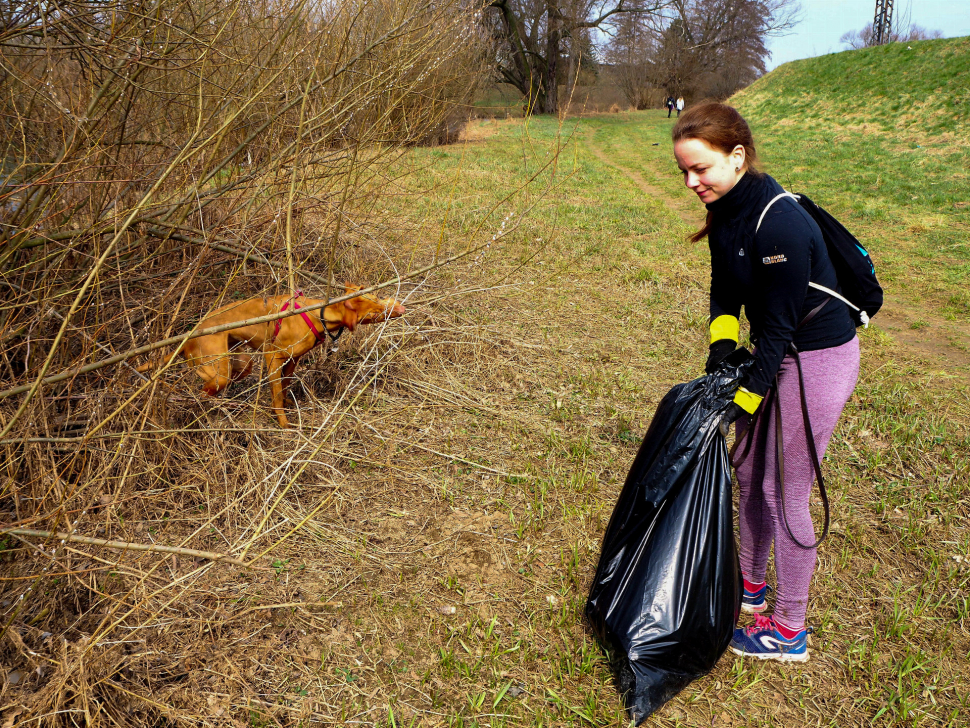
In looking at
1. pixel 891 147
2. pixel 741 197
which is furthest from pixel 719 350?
pixel 891 147

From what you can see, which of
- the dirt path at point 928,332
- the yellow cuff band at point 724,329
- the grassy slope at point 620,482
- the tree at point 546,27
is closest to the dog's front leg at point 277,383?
the grassy slope at point 620,482

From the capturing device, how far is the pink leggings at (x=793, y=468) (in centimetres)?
222

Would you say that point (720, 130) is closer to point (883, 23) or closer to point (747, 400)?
point (747, 400)

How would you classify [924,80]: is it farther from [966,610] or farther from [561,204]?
[966,610]

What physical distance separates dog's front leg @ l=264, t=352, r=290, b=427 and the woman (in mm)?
2462

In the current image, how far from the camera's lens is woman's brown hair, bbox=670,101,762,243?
2156 millimetres

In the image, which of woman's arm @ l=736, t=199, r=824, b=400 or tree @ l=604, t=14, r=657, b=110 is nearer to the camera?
woman's arm @ l=736, t=199, r=824, b=400

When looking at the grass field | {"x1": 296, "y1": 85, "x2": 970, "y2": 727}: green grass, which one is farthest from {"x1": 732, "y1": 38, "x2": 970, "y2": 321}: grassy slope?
the grass field

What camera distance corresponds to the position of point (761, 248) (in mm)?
2115

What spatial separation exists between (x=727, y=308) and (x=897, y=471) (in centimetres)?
207

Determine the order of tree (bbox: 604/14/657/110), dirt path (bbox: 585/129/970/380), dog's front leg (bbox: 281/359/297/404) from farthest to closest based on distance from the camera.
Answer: tree (bbox: 604/14/657/110) < dirt path (bbox: 585/129/970/380) < dog's front leg (bbox: 281/359/297/404)

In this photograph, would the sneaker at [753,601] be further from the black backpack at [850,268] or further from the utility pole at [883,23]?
the utility pole at [883,23]

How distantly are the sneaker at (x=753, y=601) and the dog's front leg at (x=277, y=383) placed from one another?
Answer: 2.63m

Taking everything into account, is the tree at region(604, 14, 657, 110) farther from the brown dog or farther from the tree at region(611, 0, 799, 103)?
the brown dog
